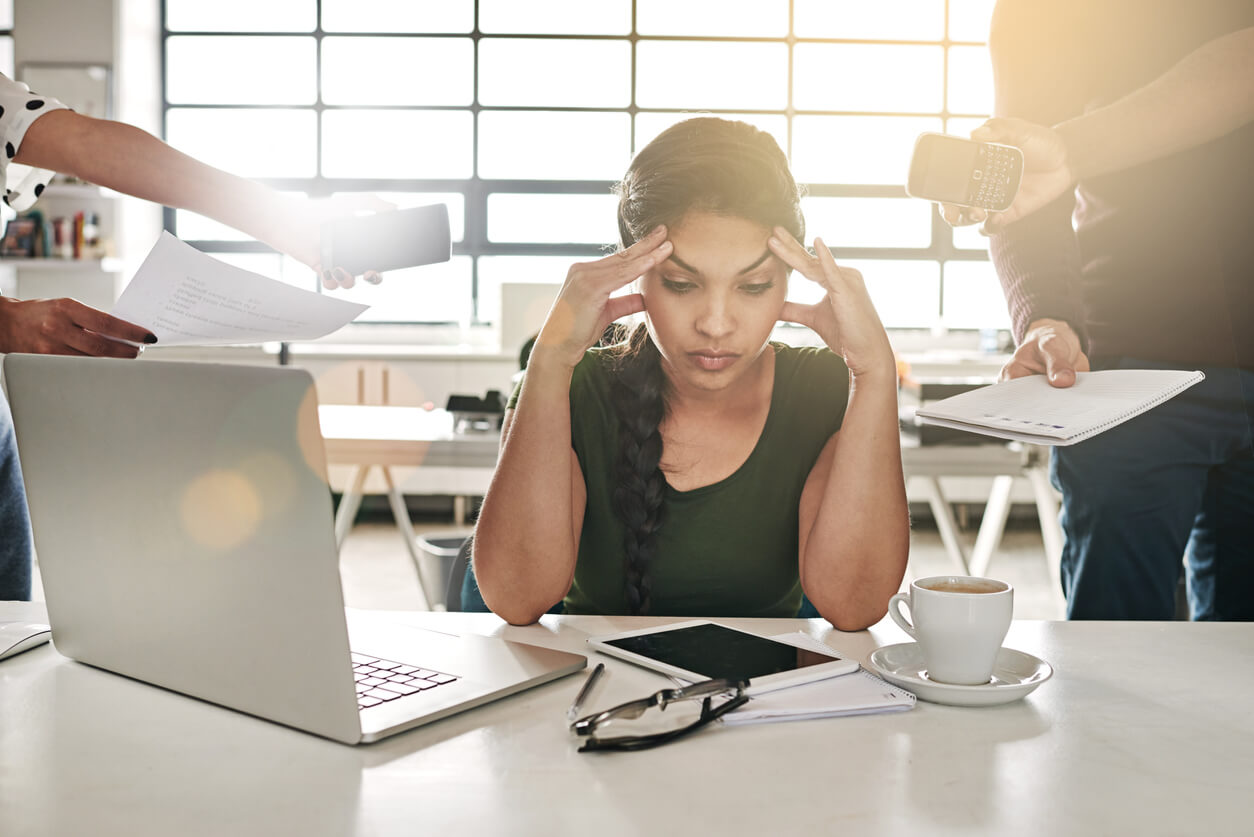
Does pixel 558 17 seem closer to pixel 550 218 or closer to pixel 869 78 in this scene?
pixel 550 218

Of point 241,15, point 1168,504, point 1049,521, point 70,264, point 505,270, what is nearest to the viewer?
point 1168,504

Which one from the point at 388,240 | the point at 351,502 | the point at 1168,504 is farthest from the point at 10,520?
the point at 351,502

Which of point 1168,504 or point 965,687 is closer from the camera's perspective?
point 965,687

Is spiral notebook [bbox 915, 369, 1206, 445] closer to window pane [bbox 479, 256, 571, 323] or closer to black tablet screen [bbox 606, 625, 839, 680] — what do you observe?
black tablet screen [bbox 606, 625, 839, 680]

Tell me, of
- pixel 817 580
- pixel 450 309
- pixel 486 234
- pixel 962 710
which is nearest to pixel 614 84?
pixel 486 234

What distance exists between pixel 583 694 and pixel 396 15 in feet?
18.3

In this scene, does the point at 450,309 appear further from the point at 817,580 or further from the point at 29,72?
the point at 817,580

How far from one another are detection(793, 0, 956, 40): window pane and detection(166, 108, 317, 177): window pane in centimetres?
284

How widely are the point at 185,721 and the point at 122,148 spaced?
732 millimetres

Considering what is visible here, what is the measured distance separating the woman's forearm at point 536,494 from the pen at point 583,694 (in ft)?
1.00

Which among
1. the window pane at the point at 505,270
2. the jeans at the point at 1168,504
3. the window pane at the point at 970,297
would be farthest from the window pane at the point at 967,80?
the jeans at the point at 1168,504

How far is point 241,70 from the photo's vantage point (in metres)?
5.68

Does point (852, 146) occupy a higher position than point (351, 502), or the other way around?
point (852, 146)

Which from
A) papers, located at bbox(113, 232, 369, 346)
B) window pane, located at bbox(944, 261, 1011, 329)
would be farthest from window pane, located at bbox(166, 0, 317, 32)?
papers, located at bbox(113, 232, 369, 346)
